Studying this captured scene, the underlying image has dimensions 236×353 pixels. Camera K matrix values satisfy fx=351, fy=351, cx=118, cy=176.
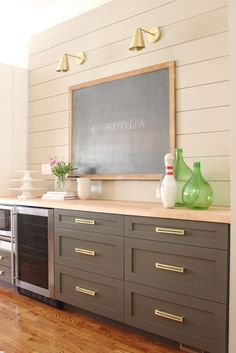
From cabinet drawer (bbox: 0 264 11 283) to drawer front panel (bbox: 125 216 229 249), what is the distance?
1.47 m

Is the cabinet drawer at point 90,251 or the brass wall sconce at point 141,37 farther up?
the brass wall sconce at point 141,37

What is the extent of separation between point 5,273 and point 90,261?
1130 mm

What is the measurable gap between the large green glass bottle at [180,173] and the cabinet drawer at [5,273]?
1.77m

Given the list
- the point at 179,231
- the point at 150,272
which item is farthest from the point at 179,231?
the point at 150,272

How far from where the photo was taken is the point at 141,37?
2.58 metres

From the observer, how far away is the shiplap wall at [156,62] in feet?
7.84

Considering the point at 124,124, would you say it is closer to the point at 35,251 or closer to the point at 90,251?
the point at 90,251

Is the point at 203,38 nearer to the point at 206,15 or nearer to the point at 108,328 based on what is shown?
the point at 206,15

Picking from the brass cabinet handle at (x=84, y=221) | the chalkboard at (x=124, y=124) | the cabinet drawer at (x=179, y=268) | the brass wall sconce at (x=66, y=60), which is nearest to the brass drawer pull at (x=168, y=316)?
the cabinet drawer at (x=179, y=268)

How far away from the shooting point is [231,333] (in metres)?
1.81

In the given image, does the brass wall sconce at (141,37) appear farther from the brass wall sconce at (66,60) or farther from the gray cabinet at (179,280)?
the gray cabinet at (179,280)

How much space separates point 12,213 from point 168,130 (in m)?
1.55

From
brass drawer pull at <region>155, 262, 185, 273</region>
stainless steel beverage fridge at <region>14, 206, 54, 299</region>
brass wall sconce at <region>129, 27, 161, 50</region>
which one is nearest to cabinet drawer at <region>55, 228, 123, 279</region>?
stainless steel beverage fridge at <region>14, 206, 54, 299</region>

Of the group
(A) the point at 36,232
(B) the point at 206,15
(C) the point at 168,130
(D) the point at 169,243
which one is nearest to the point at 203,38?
(B) the point at 206,15
